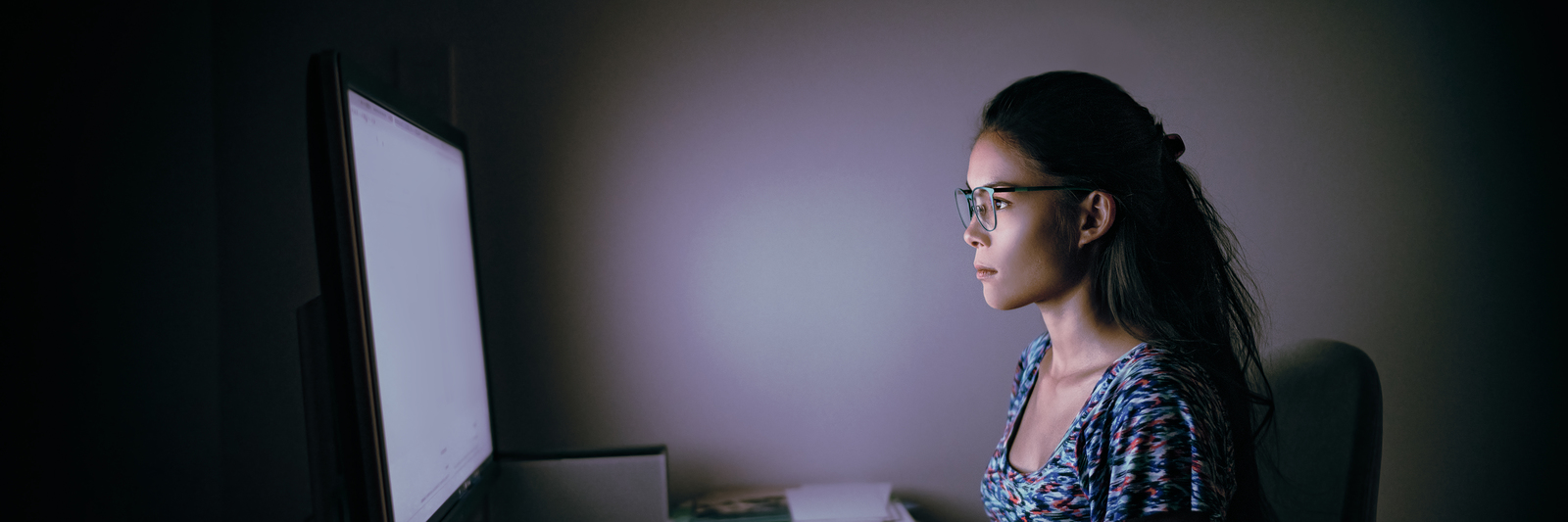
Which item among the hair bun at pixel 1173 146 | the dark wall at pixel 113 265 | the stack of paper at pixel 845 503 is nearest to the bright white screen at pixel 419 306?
the dark wall at pixel 113 265

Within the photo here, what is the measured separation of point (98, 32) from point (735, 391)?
1.15 metres

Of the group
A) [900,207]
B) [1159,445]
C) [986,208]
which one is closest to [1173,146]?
[986,208]

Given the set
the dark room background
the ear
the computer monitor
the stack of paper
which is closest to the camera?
the computer monitor

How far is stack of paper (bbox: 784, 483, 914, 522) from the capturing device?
126 cm

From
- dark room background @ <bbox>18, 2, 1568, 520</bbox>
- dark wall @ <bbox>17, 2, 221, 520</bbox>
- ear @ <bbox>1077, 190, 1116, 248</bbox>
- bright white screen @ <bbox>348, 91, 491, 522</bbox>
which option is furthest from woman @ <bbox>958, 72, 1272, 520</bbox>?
dark wall @ <bbox>17, 2, 221, 520</bbox>

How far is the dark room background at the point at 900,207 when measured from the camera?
4.50ft

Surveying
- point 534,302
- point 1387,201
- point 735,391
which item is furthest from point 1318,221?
point 534,302

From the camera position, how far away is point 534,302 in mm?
1373

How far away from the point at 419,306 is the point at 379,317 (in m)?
0.15

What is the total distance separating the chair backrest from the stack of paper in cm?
60

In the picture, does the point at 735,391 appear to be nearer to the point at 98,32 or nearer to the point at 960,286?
the point at 960,286

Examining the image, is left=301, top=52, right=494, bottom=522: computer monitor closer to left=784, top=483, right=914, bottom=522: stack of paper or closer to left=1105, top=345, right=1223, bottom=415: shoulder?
left=784, top=483, right=914, bottom=522: stack of paper

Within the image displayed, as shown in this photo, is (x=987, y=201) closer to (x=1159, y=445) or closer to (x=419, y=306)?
(x=1159, y=445)

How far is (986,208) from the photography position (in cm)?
90
